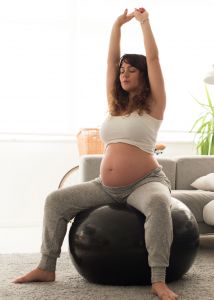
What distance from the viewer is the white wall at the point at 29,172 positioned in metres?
5.07

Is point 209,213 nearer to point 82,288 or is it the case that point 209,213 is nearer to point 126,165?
point 126,165

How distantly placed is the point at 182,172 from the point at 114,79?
1557 mm

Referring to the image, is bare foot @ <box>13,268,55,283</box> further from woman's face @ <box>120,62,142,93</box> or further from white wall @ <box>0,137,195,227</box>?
white wall @ <box>0,137,195,227</box>

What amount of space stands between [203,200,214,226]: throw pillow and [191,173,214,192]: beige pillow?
13.8 inches

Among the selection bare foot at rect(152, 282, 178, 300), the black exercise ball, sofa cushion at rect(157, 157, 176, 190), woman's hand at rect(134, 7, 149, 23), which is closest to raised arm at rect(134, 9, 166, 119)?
woman's hand at rect(134, 7, 149, 23)

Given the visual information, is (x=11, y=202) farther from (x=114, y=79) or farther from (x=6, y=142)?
(x=114, y=79)

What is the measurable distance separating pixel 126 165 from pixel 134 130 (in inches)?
7.1

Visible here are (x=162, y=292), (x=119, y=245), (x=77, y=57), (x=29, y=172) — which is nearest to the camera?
(x=162, y=292)

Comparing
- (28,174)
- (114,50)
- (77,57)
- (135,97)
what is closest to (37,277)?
(135,97)

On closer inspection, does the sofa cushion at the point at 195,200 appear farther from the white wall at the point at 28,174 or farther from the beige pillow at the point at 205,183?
the white wall at the point at 28,174

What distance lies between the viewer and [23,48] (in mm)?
5152

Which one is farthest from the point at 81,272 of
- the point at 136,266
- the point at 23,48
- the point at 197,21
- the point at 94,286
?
the point at 197,21

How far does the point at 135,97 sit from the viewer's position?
256 cm

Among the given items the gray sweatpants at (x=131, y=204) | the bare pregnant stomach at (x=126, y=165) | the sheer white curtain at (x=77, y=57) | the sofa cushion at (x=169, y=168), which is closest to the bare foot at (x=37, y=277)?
the gray sweatpants at (x=131, y=204)
